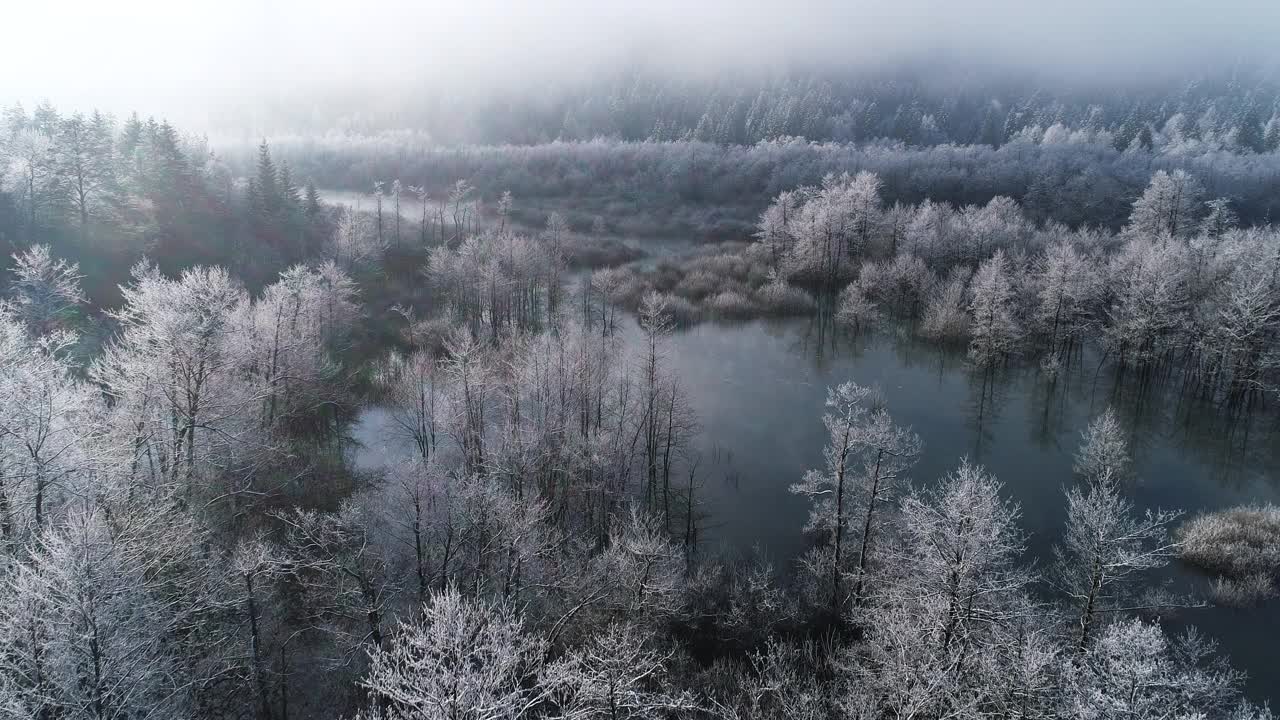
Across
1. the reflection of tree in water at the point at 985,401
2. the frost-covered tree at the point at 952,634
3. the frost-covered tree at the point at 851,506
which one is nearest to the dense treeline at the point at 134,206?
the frost-covered tree at the point at 851,506

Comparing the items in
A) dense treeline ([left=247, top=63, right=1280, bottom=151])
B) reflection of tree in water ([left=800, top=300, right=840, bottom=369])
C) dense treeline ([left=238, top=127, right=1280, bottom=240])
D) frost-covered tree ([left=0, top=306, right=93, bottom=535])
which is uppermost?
dense treeline ([left=247, top=63, right=1280, bottom=151])

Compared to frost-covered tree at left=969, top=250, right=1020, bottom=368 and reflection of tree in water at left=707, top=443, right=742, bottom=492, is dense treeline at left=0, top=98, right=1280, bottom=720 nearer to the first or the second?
frost-covered tree at left=969, top=250, right=1020, bottom=368

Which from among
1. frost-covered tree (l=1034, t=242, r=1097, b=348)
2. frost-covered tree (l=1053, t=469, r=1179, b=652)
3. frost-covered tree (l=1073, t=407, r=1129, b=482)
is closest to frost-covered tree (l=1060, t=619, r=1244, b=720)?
frost-covered tree (l=1053, t=469, r=1179, b=652)

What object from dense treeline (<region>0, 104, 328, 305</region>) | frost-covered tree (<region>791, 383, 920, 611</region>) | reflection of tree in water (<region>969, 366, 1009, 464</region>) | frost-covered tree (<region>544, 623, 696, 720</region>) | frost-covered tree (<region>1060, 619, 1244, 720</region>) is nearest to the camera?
frost-covered tree (<region>1060, 619, 1244, 720</region>)

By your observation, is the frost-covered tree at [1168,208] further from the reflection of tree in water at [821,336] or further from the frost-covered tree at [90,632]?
the frost-covered tree at [90,632]

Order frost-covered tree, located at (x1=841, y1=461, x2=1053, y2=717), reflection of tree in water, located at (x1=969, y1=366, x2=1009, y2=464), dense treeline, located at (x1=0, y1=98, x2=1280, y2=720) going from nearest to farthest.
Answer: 1. dense treeline, located at (x1=0, y1=98, x2=1280, y2=720)
2. frost-covered tree, located at (x1=841, y1=461, x2=1053, y2=717)
3. reflection of tree in water, located at (x1=969, y1=366, x2=1009, y2=464)

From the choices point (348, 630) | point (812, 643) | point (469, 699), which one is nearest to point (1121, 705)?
point (812, 643)
